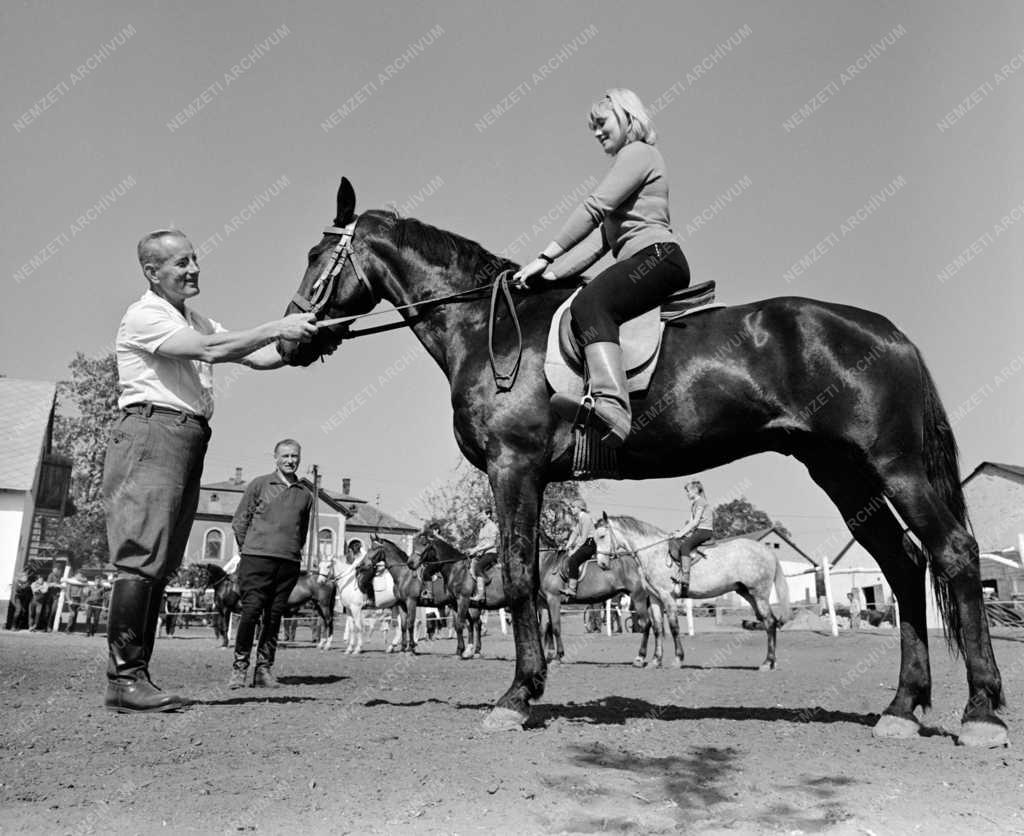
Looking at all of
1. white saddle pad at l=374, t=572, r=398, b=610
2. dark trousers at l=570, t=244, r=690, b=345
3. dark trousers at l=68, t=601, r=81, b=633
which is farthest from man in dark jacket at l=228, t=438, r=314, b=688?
dark trousers at l=68, t=601, r=81, b=633

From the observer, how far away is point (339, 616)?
46.9 metres

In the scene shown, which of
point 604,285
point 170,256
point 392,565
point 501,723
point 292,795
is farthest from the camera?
point 392,565

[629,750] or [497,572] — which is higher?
[497,572]

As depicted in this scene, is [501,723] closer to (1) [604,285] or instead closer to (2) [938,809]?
(2) [938,809]

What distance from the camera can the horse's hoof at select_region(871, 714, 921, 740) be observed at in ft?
15.1

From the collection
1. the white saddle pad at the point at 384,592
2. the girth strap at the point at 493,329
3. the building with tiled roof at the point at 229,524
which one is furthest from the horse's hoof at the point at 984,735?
the building with tiled roof at the point at 229,524

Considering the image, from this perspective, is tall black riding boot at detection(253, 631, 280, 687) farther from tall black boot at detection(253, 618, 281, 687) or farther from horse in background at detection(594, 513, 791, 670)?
horse in background at detection(594, 513, 791, 670)

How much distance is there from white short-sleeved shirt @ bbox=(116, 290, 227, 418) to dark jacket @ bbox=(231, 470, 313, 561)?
352cm

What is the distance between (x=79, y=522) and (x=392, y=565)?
3551 centimetres

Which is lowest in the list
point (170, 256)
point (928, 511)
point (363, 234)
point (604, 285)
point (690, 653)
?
point (690, 653)

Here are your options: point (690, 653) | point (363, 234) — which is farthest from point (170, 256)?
point (690, 653)

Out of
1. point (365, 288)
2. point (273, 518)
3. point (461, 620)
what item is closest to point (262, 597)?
point (273, 518)

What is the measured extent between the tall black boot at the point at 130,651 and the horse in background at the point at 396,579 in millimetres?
14190

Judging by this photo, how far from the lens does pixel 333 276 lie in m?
5.80
